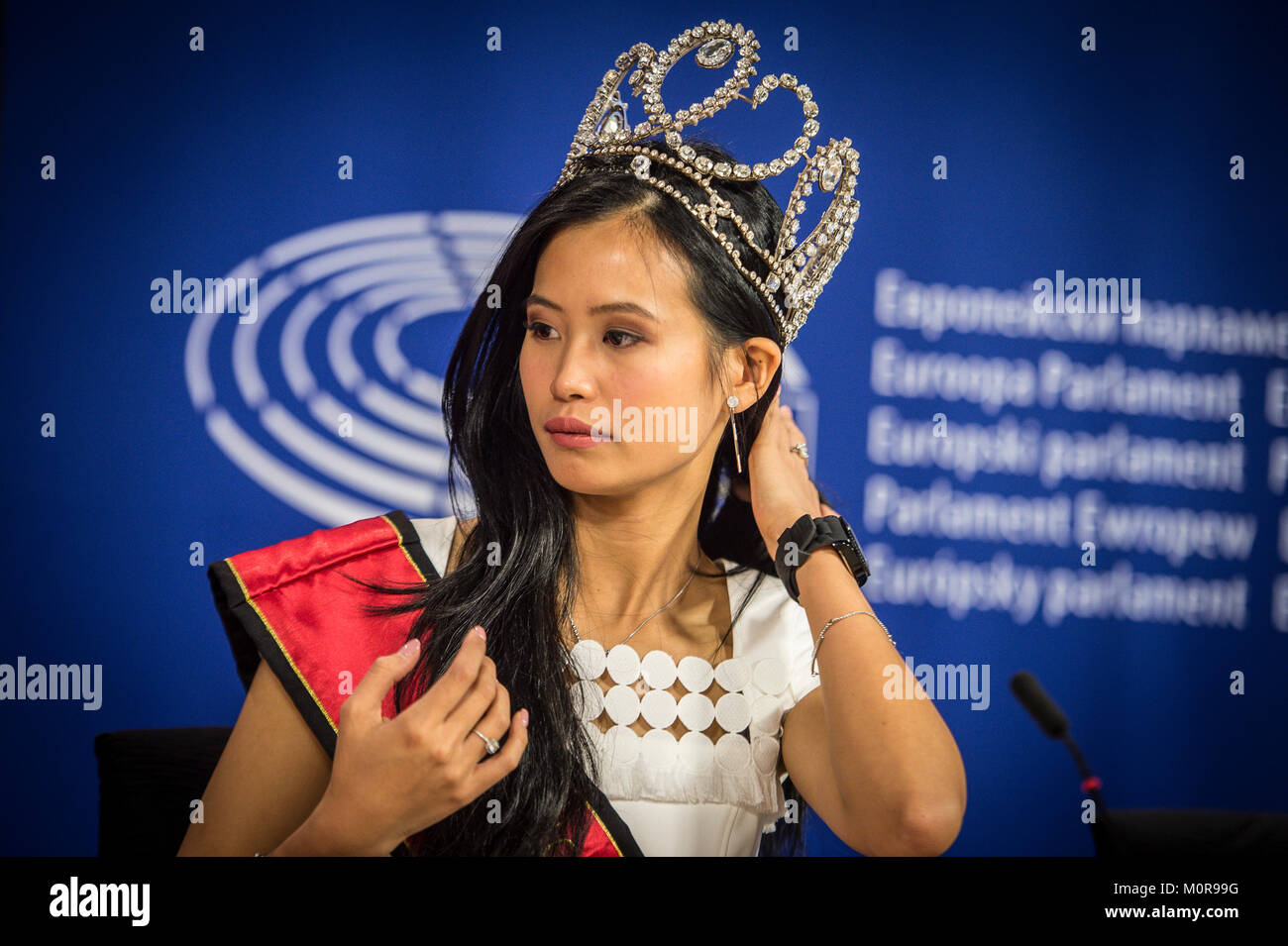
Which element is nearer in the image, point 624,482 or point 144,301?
point 624,482

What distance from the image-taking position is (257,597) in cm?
179

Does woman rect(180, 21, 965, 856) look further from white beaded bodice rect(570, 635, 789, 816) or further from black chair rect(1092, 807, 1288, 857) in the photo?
black chair rect(1092, 807, 1288, 857)

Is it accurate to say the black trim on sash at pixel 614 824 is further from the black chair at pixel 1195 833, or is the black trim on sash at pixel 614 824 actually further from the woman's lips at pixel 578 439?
the black chair at pixel 1195 833

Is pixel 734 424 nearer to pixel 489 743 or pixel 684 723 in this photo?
pixel 684 723

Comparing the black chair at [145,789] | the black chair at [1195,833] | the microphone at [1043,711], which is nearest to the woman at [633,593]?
the black chair at [145,789]

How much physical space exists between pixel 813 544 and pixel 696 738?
0.38 metres

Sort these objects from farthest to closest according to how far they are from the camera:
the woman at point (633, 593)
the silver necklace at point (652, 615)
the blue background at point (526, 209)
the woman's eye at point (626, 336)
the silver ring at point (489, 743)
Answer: the blue background at point (526, 209), the silver necklace at point (652, 615), the woman's eye at point (626, 336), the woman at point (633, 593), the silver ring at point (489, 743)

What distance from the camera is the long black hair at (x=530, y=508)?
183cm

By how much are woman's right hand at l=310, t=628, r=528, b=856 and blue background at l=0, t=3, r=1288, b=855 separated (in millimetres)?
570

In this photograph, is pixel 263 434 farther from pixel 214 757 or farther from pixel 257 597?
pixel 214 757

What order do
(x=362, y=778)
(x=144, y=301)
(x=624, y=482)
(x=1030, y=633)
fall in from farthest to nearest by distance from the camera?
(x=1030, y=633)
(x=144, y=301)
(x=624, y=482)
(x=362, y=778)

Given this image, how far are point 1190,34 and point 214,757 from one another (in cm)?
229
